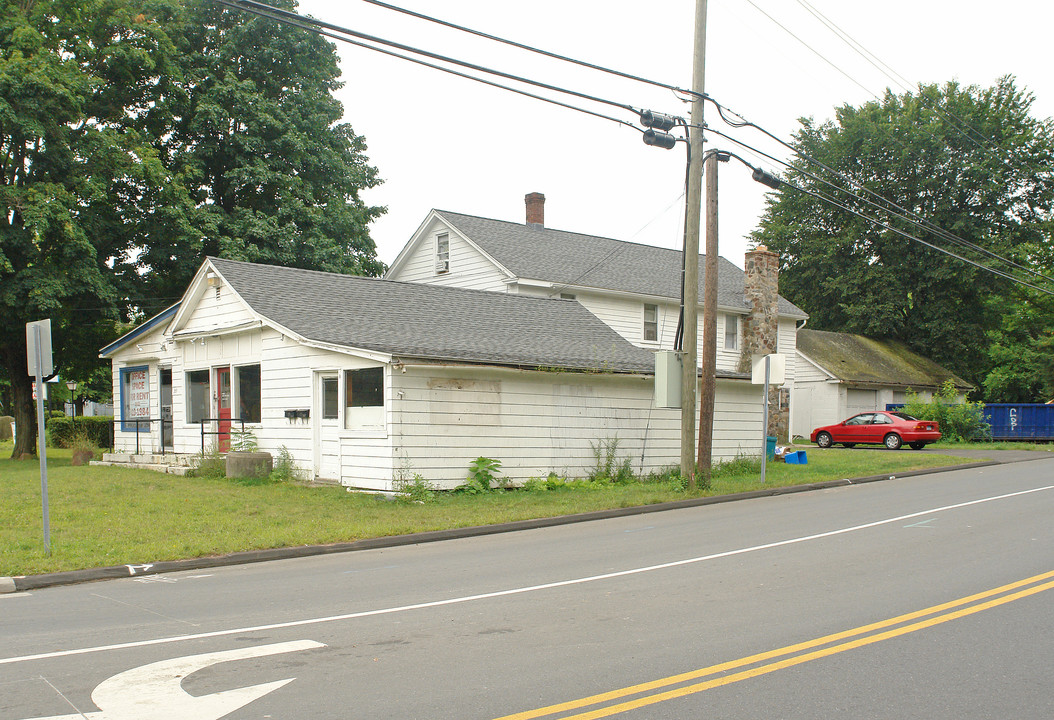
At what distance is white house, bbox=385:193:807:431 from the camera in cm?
2911

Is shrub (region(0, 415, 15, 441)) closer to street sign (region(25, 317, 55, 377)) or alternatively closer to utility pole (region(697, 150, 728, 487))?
street sign (region(25, 317, 55, 377))

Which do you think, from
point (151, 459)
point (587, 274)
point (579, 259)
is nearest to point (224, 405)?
point (151, 459)

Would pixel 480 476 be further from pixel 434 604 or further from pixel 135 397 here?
pixel 135 397

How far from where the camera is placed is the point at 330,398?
18281 mm

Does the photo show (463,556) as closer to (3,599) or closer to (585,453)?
(3,599)

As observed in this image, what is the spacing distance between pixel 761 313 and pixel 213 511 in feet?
83.0

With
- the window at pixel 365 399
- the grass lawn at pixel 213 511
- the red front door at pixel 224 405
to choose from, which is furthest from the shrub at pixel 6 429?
the window at pixel 365 399

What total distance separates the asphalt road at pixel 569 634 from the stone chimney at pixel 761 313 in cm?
2279

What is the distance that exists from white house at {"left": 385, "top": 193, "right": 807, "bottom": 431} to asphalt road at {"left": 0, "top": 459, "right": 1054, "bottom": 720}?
18.2 meters

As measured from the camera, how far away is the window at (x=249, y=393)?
2023 cm

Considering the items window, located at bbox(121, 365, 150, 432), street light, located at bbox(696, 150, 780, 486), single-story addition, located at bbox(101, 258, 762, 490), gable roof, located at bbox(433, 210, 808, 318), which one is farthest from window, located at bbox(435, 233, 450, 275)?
street light, located at bbox(696, 150, 780, 486)

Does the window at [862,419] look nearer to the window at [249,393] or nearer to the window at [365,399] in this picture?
the window at [365,399]

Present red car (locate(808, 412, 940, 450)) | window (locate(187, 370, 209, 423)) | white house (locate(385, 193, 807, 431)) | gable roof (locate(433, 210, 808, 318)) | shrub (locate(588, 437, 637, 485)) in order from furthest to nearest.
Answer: red car (locate(808, 412, 940, 450)) < gable roof (locate(433, 210, 808, 318)) < white house (locate(385, 193, 807, 431)) < window (locate(187, 370, 209, 423)) < shrub (locate(588, 437, 637, 485))

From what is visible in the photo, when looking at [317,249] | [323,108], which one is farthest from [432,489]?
[323,108]
